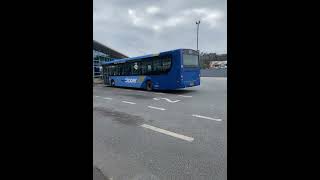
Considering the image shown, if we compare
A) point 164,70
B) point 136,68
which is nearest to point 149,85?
point 136,68

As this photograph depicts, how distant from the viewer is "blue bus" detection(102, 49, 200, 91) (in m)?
Result: 11.3

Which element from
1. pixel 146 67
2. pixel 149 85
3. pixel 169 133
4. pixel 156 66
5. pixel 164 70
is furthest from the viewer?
pixel 149 85

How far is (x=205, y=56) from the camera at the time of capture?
45969 millimetres

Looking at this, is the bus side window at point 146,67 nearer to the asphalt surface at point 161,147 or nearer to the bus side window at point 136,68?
the bus side window at point 136,68

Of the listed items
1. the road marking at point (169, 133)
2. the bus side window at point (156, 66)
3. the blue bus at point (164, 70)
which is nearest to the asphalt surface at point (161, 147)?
the road marking at point (169, 133)

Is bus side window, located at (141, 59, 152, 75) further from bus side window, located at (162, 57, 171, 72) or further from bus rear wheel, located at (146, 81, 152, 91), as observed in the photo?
A: bus side window, located at (162, 57, 171, 72)

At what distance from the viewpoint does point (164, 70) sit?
11961mm

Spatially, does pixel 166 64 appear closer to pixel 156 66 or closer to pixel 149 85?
pixel 156 66

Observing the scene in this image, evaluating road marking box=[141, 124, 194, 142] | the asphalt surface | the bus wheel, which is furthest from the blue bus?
road marking box=[141, 124, 194, 142]

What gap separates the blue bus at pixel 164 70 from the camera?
444 inches
